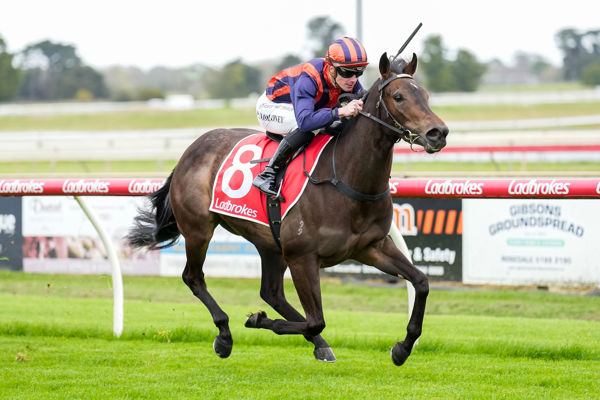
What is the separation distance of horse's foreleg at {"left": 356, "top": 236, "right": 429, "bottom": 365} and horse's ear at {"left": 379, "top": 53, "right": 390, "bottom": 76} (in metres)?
0.91

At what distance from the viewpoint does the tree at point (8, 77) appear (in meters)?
71.0

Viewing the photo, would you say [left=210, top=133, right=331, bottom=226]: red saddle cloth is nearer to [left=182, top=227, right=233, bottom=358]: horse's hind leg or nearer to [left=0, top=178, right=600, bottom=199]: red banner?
[left=182, top=227, right=233, bottom=358]: horse's hind leg

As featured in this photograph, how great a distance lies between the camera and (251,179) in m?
4.91

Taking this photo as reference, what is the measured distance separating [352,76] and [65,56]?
89.2 meters

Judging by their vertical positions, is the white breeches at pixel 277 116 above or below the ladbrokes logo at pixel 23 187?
above

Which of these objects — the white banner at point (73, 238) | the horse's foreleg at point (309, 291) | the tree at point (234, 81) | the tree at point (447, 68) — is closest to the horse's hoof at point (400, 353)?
the horse's foreleg at point (309, 291)

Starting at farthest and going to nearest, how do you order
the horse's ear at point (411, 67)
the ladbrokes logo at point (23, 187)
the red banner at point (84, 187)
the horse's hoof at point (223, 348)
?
the ladbrokes logo at point (23, 187) < the red banner at point (84, 187) < the horse's hoof at point (223, 348) < the horse's ear at point (411, 67)

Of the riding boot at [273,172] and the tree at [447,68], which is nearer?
the riding boot at [273,172]

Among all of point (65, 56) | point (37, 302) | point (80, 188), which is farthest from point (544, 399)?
point (65, 56)

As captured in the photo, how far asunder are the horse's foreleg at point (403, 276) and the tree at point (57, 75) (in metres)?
79.4

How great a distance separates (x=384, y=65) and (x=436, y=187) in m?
1.04

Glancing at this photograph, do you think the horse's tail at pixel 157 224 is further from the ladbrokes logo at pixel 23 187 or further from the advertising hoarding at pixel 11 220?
the advertising hoarding at pixel 11 220

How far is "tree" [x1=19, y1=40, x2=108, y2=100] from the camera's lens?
81.2m

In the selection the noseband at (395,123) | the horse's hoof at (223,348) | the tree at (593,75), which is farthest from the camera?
the tree at (593,75)
